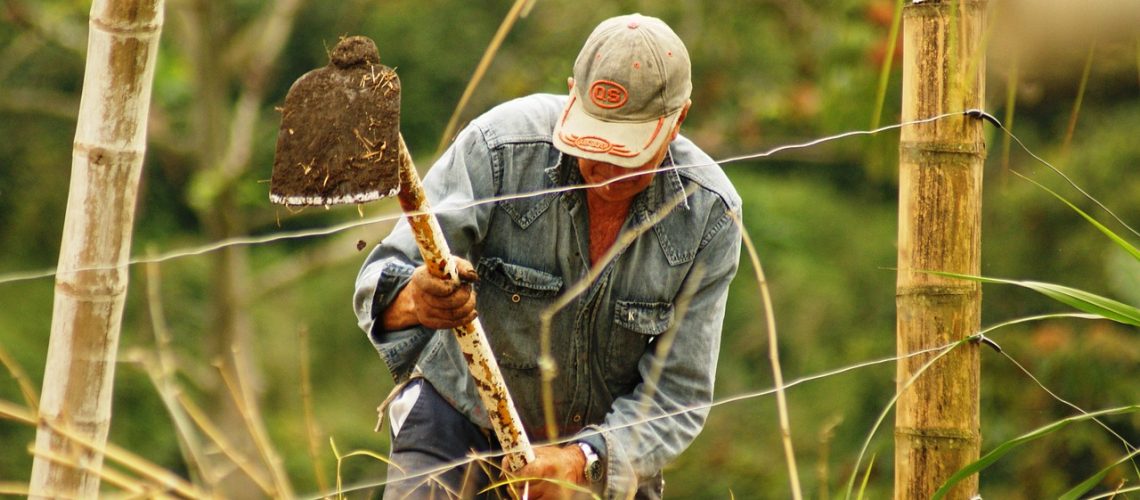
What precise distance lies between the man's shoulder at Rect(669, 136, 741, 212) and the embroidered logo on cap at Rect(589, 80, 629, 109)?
248mm

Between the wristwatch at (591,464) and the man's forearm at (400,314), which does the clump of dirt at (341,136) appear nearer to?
the man's forearm at (400,314)

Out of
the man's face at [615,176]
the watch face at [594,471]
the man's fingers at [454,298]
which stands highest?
the man's face at [615,176]

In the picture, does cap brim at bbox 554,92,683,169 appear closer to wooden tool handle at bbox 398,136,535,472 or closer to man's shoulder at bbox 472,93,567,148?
man's shoulder at bbox 472,93,567,148

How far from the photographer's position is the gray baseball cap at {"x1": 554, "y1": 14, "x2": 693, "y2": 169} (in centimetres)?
234

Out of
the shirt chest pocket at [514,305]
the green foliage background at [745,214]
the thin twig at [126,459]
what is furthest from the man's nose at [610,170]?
the green foliage background at [745,214]

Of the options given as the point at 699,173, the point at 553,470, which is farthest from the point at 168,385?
the point at 699,173

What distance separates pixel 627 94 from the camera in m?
2.33

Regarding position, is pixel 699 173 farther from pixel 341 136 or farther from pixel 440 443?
pixel 341 136

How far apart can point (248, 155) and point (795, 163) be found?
363 centimetres

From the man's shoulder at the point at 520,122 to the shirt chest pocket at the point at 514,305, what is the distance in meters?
0.22

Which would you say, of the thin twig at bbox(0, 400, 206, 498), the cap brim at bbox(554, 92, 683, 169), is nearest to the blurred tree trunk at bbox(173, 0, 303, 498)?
the cap brim at bbox(554, 92, 683, 169)

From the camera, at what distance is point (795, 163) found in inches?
382

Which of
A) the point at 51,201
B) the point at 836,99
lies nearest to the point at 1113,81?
the point at 836,99

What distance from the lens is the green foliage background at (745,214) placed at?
618 cm
